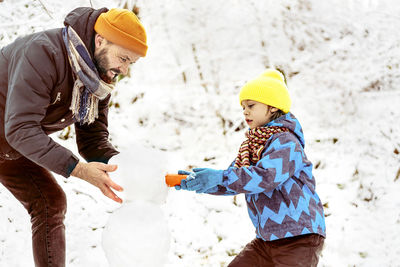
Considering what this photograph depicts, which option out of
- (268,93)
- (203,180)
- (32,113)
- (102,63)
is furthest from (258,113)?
(32,113)

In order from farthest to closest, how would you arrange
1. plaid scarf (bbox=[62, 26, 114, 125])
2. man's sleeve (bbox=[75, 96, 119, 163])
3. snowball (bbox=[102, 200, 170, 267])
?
man's sleeve (bbox=[75, 96, 119, 163]), plaid scarf (bbox=[62, 26, 114, 125]), snowball (bbox=[102, 200, 170, 267])

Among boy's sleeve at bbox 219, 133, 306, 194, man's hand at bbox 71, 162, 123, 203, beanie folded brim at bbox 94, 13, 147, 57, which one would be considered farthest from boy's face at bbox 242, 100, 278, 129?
man's hand at bbox 71, 162, 123, 203

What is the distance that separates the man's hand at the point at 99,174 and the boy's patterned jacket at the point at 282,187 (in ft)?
1.97

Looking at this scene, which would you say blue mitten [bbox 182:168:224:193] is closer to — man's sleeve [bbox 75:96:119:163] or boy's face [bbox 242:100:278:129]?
boy's face [bbox 242:100:278:129]

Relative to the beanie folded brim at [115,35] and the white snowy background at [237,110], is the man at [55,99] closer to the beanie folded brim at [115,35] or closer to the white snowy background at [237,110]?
the beanie folded brim at [115,35]

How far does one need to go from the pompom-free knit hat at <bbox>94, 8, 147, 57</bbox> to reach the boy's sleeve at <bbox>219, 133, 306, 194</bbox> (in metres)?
0.92

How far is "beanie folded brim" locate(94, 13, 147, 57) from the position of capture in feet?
6.81

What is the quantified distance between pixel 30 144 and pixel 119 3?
15.2 ft

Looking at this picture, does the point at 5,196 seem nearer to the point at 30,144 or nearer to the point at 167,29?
the point at 30,144

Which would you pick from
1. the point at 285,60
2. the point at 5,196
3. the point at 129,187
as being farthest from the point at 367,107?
the point at 5,196

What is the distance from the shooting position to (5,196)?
389 cm

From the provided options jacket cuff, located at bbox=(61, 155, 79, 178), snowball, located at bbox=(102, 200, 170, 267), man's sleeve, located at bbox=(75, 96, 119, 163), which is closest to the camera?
snowball, located at bbox=(102, 200, 170, 267)

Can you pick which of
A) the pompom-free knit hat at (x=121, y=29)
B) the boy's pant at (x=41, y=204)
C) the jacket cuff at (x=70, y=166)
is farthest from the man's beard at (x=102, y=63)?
the boy's pant at (x=41, y=204)

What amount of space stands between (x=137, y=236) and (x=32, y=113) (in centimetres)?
87
